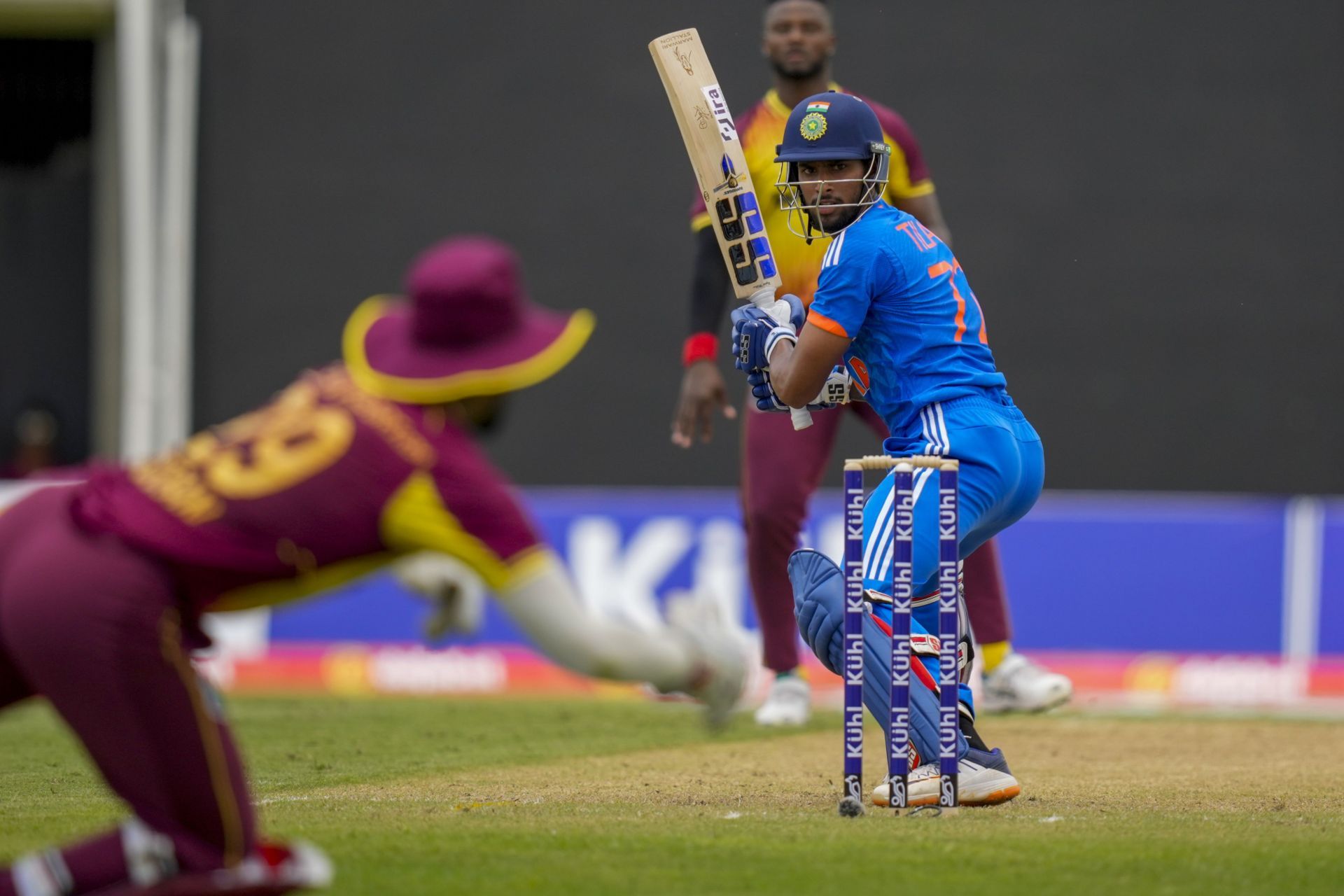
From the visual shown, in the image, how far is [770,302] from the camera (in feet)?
19.2

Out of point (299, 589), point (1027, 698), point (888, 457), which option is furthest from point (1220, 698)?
point (299, 589)

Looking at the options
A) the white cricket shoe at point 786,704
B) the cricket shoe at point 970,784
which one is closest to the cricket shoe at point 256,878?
the cricket shoe at point 970,784

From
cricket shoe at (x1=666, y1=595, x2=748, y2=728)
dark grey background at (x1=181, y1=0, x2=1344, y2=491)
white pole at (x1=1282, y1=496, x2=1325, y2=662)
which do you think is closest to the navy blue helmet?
cricket shoe at (x1=666, y1=595, x2=748, y2=728)

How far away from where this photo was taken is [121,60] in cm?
1247

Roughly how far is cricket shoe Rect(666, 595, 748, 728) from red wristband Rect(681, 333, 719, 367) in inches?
139

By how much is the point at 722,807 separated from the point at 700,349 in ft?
8.42

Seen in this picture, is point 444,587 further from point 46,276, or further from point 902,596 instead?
point 46,276

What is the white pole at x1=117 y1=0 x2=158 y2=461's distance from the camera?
12.1 meters

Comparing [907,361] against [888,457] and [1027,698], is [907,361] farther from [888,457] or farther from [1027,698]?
[1027,698]

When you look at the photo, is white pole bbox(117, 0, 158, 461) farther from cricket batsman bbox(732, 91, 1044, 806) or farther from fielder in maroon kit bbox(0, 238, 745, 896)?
fielder in maroon kit bbox(0, 238, 745, 896)

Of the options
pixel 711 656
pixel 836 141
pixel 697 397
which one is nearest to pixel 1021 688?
pixel 697 397

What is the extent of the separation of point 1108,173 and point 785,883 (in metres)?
8.57

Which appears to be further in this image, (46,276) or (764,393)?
(46,276)

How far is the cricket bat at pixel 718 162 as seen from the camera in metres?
6.11
